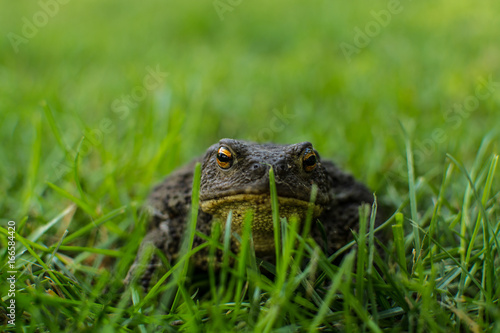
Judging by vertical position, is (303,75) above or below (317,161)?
above

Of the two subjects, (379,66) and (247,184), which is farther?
(379,66)

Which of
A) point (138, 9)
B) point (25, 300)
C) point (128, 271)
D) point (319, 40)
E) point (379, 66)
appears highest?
point (138, 9)

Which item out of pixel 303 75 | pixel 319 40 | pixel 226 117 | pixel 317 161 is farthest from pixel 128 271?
pixel 319 40

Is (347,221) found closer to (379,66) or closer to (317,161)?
(317,161)
